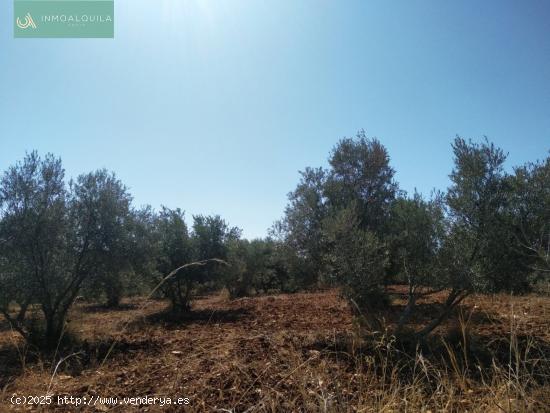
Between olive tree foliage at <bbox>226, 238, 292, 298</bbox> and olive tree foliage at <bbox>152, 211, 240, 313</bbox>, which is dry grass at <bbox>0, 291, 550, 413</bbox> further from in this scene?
olive tree foliage at <bbox>226, 238, 292, 298</bbox>

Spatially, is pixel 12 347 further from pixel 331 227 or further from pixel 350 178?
pixel 350 178

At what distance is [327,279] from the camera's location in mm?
10125

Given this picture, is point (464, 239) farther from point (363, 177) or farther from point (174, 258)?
point (174, 258)

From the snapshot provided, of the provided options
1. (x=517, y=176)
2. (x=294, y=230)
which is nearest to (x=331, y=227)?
(x=517, y=176)

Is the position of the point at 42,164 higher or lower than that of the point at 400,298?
higher

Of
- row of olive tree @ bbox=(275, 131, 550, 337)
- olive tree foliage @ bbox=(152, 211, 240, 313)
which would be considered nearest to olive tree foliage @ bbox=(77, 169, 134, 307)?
olive tree foliage @ bbox=(152, 211, 240, 313)

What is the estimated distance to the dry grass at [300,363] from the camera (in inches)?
112

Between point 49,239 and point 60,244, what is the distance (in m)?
0.35

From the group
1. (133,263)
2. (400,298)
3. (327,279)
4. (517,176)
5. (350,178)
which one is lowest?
(400,298)

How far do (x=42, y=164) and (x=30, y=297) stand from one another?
3.86 m

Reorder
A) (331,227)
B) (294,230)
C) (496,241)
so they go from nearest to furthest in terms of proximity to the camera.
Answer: (496,241)
(331,227)
(294,230)

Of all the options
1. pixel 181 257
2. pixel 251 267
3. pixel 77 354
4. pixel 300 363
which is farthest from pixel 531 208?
pixel 251 267

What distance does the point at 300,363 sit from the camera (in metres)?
4.34

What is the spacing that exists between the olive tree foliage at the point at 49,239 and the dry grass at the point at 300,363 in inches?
42.4
